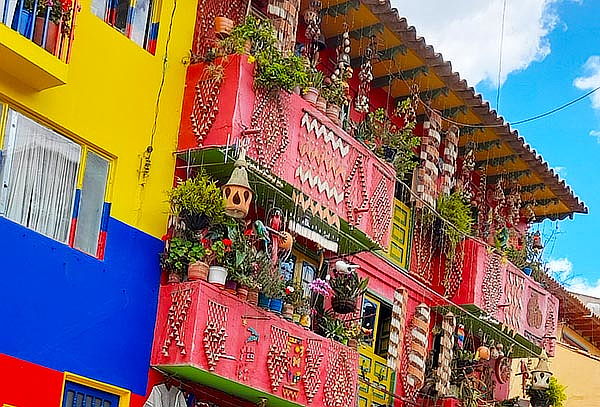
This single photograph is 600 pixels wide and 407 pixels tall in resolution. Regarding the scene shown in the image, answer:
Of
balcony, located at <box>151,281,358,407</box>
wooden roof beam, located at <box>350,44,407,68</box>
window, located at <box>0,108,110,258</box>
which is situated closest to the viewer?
window, located at <box>0,108,110,258</box>

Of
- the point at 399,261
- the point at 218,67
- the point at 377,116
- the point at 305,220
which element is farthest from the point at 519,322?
the point at 218,67

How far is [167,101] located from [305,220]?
2845 mm

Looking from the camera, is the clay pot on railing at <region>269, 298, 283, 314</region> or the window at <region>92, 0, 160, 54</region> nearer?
the window at <region>92, 0, 160, 54</region>

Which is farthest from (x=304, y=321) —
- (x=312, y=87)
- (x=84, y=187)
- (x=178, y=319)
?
(x=84, y=187)

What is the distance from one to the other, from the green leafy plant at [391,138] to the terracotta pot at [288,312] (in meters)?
4.06

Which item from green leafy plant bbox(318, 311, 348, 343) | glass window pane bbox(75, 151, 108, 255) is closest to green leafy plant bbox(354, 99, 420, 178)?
green leafy plant bbox(318, 311, 348, 343)

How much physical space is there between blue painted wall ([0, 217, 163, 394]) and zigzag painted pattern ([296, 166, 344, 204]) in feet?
8.12

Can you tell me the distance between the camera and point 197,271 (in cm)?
1575

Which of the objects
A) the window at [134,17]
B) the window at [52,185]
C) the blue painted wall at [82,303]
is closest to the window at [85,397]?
the blue painted wall at [82,303]

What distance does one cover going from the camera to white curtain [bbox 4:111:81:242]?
46.9 ft

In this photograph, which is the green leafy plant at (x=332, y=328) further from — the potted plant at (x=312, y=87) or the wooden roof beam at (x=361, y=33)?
the wooden roof beam at (x=361, y=33)

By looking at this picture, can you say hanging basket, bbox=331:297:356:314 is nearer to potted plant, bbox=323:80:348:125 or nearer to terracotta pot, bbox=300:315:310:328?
terracotta pot, bbox=300:315:310:328

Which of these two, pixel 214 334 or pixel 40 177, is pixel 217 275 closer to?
pixel 214 334

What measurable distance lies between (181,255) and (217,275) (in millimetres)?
568
